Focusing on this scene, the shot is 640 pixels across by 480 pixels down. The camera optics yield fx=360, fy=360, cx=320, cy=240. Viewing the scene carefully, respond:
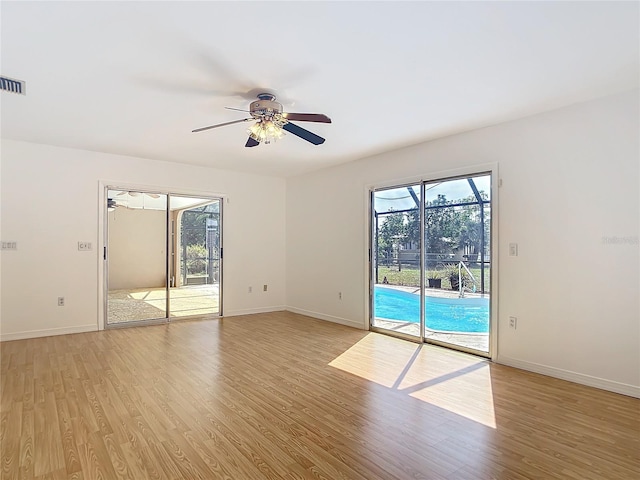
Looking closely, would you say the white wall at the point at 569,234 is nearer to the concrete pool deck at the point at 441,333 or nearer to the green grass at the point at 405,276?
the concrete pool deck at the point at 441,333

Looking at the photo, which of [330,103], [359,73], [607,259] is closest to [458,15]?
[359,73]

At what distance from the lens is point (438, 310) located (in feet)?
15.2

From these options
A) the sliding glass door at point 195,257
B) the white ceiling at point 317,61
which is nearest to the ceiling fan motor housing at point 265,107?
the white ceiling at point 317,61

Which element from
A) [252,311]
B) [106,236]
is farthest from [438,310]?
[106,236]

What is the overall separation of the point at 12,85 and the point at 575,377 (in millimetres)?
5563

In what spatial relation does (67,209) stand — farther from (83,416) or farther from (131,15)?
(131,15)

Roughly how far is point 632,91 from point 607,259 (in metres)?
1.45

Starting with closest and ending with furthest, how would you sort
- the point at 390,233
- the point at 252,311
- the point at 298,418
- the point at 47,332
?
the point at 298,418 < the point at 47,332 < the point at 390,233 < the point at 252,311

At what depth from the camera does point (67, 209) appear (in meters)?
5.08

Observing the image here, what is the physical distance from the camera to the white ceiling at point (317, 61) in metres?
2.11

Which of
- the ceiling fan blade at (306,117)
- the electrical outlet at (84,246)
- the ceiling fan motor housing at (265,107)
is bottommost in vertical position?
the electrical outlet at (84,246)

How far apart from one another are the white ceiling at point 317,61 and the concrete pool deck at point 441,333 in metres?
2.00

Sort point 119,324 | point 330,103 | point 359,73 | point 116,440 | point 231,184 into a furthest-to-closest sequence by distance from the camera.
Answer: point 231,184 < point 119,324 < point 330,103 < point 359,73 < point 116,440

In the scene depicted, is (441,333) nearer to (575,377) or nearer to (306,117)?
(575,377)
